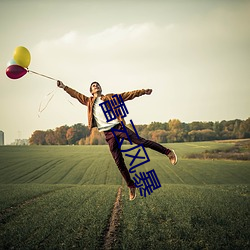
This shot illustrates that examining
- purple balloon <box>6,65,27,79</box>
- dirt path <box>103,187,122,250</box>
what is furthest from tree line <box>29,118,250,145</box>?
purple balloon <box>6,65,27,79</box>

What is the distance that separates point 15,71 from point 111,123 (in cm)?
301

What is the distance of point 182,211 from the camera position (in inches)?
418

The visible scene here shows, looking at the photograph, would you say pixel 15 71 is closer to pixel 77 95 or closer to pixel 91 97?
pixel 77 95

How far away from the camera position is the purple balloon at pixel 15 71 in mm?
7085

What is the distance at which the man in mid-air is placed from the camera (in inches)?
243

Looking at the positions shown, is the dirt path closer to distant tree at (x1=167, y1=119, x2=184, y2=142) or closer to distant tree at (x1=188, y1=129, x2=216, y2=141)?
distant tree at (x1=167, y1=119, x2=184, y2=142)

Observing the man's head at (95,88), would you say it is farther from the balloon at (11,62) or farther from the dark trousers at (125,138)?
the balloon at (11,62)

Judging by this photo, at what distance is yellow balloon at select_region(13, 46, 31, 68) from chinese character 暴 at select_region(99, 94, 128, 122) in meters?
2.57

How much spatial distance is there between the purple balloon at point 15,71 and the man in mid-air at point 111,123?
4.41 ft

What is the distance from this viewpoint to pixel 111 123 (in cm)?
629

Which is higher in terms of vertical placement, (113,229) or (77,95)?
(77,95)

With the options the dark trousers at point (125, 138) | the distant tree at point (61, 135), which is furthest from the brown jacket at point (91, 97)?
the distant tree at point (61, 135)

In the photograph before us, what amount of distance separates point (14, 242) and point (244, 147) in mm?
49057

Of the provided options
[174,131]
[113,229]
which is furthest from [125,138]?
[174,131]
